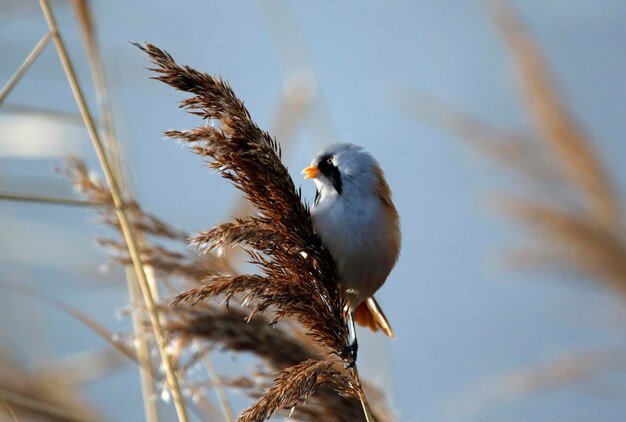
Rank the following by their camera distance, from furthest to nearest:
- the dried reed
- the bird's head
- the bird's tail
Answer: the bird's tail, the bird's head, the dried reed

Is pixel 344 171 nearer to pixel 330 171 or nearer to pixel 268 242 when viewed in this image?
pixel 330 171

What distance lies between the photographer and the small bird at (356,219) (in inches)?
70.4

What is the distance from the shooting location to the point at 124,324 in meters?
1.77

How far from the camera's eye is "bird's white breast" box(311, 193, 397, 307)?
178 centimetres

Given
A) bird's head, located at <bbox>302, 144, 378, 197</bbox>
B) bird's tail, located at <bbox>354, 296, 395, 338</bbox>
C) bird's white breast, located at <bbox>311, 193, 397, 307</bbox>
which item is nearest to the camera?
bird's white breast, located at <bbox>311, 193, 397, 307</bbox>

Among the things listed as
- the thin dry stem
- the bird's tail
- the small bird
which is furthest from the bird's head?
the thin dry stem

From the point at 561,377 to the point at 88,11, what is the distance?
1.87 metres

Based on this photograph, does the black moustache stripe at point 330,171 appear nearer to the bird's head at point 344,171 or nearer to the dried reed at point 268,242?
the bird's head at point 344,171

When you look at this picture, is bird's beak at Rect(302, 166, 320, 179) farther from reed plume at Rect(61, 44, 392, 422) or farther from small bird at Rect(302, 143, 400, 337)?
reed plume at Rect(61, 44, 392, 422)

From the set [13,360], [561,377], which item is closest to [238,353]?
[13,360]

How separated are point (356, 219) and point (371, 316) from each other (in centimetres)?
37

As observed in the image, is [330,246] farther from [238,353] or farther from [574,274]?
[574,274]

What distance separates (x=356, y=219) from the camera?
183 cm

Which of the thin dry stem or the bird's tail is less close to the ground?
the thin dry stem
